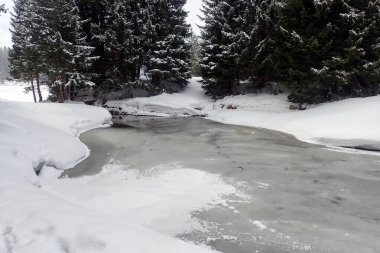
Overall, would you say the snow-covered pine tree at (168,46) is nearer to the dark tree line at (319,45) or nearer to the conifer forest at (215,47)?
the conifer forest at (215,47)

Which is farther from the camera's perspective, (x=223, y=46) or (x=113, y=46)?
(x=113, y=46)

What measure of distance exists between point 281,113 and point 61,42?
15852 millimetres

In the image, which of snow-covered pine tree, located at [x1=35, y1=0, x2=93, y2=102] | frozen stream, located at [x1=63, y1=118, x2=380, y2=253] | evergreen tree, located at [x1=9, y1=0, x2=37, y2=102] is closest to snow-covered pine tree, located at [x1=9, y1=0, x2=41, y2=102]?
evergreen tree, located at [x1=9, y1=0, x2=37, y2=102]

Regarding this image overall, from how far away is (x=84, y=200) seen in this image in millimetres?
6770

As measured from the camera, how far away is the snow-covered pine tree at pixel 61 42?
77.4 feet

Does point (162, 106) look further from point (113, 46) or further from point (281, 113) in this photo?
point (281, 113)

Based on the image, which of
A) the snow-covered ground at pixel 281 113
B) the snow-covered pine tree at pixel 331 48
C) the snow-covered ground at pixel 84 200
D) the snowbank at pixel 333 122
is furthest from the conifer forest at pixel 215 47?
the snow-covered ground at pixel 84 200

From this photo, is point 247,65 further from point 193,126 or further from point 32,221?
point 32,221

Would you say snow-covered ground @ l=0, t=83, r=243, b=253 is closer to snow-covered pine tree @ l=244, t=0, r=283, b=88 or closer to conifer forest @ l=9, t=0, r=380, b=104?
conifer forest @ l=9, t=0, r=380, b=104

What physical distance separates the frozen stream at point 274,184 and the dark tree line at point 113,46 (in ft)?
39.9

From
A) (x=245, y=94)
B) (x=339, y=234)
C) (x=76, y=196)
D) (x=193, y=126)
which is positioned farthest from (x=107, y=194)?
(x=245, y=94)

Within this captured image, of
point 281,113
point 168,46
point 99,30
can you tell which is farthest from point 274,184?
point 99,30

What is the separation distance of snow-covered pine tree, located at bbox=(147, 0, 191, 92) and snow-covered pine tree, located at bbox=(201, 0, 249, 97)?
7.22 feet

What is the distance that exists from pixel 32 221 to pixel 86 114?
1549 cm
